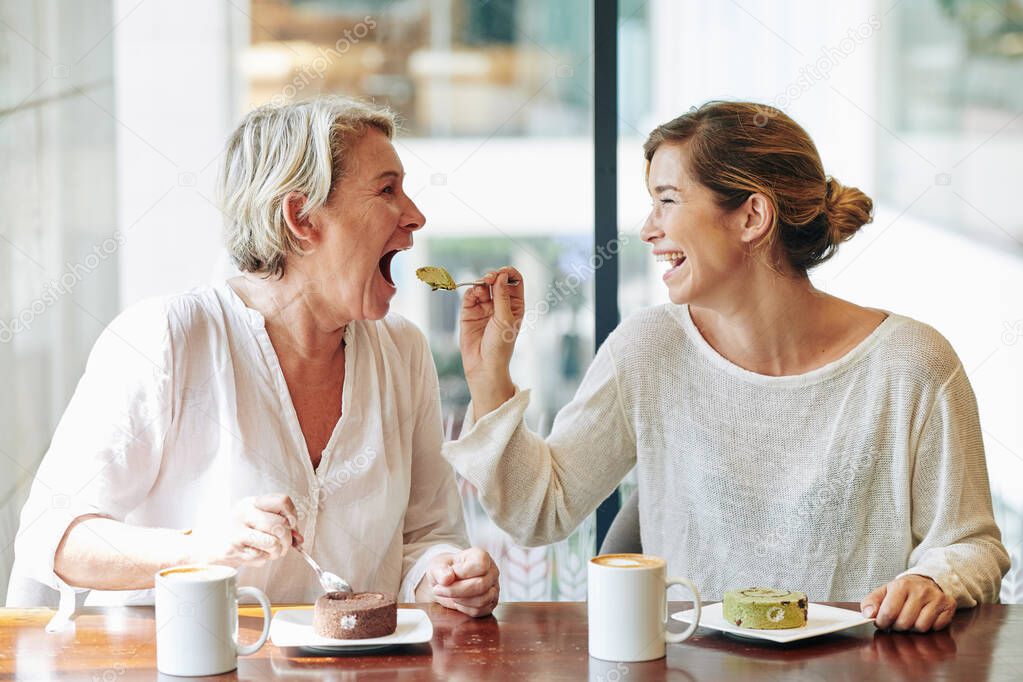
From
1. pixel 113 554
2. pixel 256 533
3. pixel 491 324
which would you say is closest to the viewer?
pixel 256 533

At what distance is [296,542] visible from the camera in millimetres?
1559

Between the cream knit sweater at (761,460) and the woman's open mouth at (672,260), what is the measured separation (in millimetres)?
123

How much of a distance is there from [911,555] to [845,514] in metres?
0.12

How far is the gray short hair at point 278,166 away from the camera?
6.31 feet

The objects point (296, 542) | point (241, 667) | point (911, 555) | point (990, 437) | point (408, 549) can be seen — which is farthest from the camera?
point (990, 437)

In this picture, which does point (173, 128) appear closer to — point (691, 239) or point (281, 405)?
point (281, 405)

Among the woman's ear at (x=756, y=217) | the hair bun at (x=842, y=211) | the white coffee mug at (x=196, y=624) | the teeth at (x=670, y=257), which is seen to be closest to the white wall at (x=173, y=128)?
the teeth at (x=670, y=257)

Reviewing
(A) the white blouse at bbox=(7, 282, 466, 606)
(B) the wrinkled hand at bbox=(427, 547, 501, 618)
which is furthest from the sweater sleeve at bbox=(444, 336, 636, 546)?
(B) the wrinkled hand at bbox=(427, 547, 501, 618)

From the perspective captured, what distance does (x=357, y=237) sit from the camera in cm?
195

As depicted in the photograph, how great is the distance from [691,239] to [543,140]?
38.9 inches

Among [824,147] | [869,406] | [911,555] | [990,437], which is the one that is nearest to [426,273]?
[869,406]

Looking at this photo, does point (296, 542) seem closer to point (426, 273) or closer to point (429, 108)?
point (426, 273)
